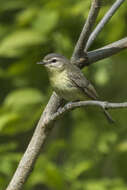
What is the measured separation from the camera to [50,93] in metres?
3.82

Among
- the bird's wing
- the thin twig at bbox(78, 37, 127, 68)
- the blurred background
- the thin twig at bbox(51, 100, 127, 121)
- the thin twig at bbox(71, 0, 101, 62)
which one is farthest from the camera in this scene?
the blurred background

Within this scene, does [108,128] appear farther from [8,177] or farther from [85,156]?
[8,177]

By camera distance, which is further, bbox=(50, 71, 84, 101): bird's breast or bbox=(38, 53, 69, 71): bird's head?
bbox=(38, 53, 69, 71): bird's head

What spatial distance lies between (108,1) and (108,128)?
1033 millimetres

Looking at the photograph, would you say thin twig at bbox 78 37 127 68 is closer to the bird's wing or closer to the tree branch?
the tree branch

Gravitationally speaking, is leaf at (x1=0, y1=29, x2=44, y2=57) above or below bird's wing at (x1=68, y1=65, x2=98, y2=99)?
above

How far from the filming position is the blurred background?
315cm

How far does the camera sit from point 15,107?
3289mm

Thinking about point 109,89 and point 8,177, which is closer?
point 8,177

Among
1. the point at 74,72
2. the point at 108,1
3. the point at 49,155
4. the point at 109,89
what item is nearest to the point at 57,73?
the point at 74,72

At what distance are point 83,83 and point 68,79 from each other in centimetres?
16

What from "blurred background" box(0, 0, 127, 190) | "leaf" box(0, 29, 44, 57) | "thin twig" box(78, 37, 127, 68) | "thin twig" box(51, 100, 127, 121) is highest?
"thin twig" box(78, 37, 127, 68)

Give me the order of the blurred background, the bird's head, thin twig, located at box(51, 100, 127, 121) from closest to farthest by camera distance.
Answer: thin twig, located at box(51, 100, 127, 121), the blurred background, the bird's head

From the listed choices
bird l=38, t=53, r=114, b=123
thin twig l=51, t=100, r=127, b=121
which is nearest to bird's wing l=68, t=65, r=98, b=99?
bird l=38, t=53, r=114, b=123
